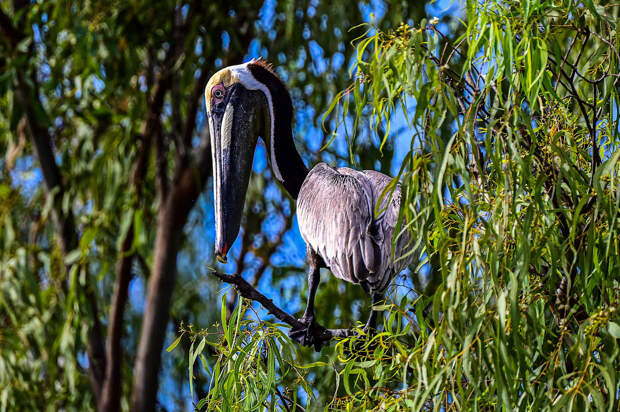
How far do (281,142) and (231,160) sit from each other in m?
0.10

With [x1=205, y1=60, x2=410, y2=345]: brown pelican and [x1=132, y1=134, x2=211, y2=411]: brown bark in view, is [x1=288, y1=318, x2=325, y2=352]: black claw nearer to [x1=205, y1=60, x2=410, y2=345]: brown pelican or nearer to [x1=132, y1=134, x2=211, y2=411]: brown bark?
[x1=205, y1=60, x2=410, y2=345]: brown pelican

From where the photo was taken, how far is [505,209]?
1.10 metres

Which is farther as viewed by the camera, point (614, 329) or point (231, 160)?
point (231, 160)

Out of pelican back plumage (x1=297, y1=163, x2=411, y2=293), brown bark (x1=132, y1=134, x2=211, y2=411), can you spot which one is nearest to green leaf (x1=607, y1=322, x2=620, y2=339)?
pelican back plumage (x1=297, y1=163, x2=411, y2=293)

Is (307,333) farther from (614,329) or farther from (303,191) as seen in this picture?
(614,329)

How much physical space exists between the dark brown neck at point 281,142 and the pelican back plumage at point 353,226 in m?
0.05

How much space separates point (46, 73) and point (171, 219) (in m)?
0.79

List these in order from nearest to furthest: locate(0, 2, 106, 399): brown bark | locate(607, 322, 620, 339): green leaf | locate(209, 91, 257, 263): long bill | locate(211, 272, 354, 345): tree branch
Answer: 1. locate(607, 322, 620, 339): green leaf
2. locate(211, 272, 354, 345): tree branch
3. locate(209, 91, 257, 263): long bill
4. locate(0, 2, 106, 399): brown bark

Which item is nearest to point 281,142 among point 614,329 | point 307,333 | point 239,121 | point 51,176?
point 239,121

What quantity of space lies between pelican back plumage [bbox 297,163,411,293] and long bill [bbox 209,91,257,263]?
0.37ft

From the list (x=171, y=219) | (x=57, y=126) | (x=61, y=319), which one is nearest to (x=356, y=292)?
(x=171, y=219)

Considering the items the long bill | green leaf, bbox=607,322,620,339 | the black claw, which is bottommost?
green leaf, bbox=607,322,620,339

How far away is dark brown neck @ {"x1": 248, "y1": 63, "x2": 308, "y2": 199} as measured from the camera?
1.57 metres

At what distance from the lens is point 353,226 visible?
56.6 inches
